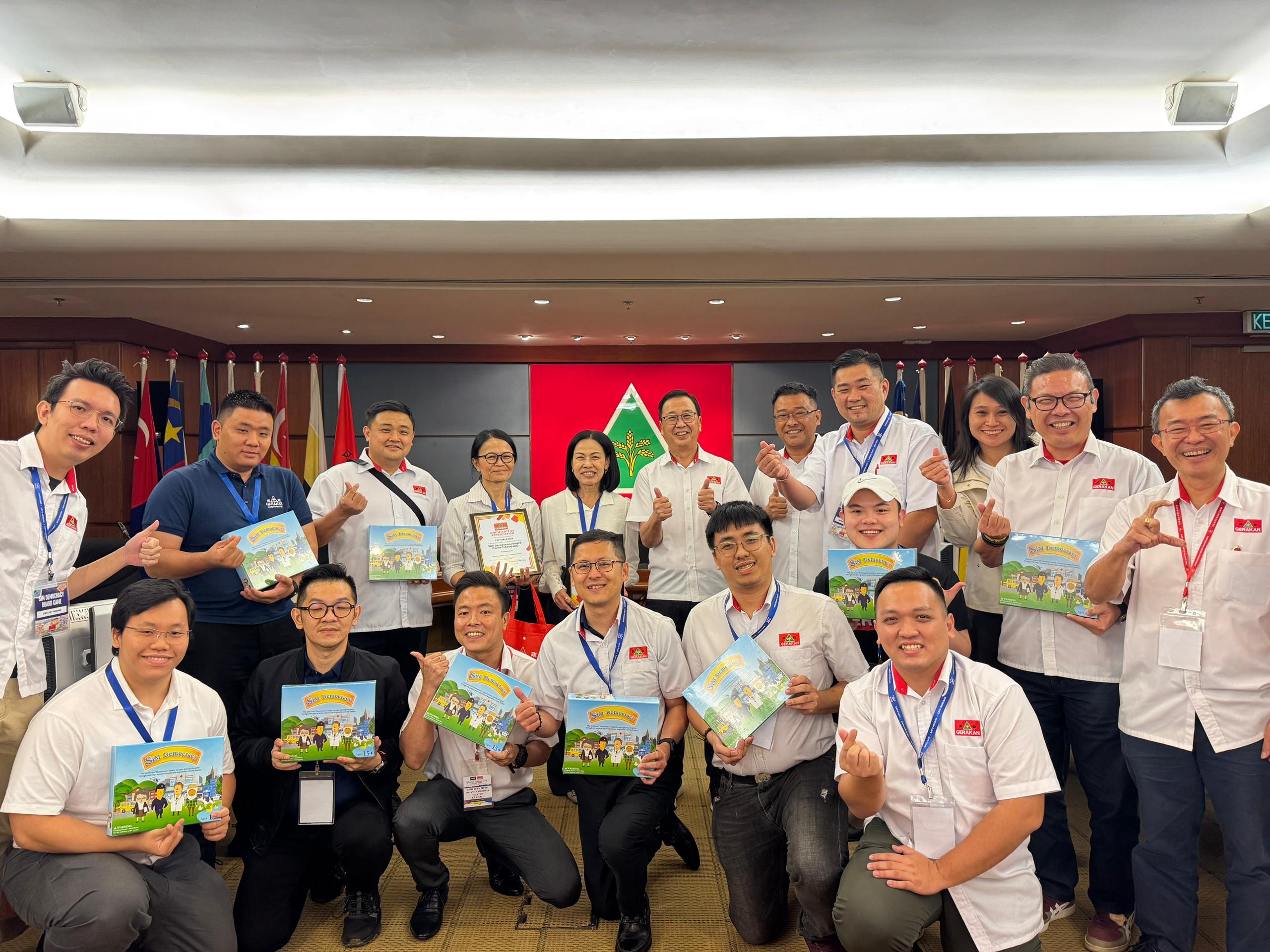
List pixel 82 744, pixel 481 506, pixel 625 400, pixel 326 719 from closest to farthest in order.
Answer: pixel 82 744, pixel 326 719, pixel 481 506, pixel 625 400

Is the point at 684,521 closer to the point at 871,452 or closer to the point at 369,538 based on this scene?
the point at 871,452

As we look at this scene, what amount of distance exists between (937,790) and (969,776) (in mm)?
99

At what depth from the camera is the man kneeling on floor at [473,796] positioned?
2893mm

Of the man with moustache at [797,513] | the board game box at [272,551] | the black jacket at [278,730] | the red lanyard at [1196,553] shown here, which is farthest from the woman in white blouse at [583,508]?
the red lanyard at [1196,553]

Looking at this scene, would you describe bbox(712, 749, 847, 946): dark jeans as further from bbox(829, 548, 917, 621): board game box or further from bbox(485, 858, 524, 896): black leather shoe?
bbox(485, 858, 524, 896): black leather shoe

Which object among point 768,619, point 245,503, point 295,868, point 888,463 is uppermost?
point 888,463

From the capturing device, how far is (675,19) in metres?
3.44

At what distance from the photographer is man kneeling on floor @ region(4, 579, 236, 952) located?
2.29 meters

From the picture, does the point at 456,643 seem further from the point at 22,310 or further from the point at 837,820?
the point at 22,310

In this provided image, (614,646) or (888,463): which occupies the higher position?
(888,463)

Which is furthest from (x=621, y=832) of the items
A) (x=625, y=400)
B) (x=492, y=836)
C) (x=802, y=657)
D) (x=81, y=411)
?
(x=625, y=400)

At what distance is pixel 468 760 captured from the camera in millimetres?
3043

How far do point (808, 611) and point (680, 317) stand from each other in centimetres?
532

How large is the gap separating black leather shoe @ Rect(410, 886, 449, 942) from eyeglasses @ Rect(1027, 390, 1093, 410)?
2890mm
